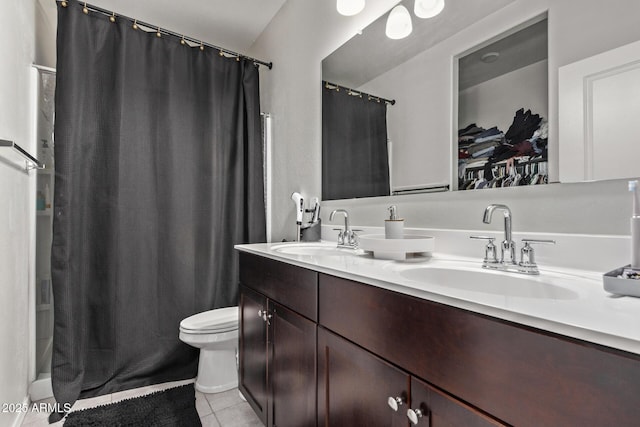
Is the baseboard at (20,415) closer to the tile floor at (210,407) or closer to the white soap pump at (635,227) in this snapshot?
the tile floor at (210,407)

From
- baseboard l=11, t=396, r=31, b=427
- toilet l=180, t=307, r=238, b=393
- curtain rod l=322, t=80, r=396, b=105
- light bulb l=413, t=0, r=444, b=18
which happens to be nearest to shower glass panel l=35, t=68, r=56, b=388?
baseboard l=11, t=396, r=31, b=427

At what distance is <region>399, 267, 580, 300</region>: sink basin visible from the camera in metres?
0.77

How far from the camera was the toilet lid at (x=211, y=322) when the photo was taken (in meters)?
1.82

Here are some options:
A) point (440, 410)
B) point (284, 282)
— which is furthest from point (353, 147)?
point (440, 410)

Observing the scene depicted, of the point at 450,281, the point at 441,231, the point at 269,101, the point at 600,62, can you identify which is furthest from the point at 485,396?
the point at 269,101

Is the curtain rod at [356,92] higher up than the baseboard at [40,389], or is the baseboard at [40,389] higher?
the curtain rod at [356,92]

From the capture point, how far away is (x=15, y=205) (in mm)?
1539

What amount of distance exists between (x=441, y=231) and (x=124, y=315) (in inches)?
74.0

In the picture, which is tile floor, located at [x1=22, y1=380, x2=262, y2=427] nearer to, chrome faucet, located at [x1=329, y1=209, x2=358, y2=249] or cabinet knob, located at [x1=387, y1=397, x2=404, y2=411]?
chrome faucet, located at [x1=329, y1=209, x2=358, y2=249]

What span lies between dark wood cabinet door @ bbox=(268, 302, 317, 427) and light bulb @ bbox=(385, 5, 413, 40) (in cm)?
128

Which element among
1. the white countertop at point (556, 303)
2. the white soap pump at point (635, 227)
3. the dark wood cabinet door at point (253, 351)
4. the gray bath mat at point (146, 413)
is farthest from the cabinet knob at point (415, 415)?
the gray bath mat at point (146, 413)

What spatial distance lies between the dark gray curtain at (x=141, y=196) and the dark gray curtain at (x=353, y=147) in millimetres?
679

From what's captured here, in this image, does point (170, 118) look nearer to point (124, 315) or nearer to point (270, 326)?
point (124, 315)

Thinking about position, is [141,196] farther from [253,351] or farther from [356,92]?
[356,92]
